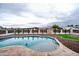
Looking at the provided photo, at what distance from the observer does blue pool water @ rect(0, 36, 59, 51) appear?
4773mm

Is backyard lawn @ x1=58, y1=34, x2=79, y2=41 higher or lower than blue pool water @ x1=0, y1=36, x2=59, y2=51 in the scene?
higher

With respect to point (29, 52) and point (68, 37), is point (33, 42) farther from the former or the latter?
point (68, 37)

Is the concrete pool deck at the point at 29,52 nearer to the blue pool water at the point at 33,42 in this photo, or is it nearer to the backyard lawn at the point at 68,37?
the blue pool water at the point at 33,42

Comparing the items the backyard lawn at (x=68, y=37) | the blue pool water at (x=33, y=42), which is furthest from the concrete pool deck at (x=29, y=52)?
the backyard lawn at (x=68, y=37)

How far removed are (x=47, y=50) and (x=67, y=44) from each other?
65 cm

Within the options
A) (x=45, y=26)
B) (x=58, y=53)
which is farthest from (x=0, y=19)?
(x=58, y=53)

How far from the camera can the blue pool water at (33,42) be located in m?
4.77

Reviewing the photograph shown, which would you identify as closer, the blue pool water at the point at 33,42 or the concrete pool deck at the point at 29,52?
the concrete pool deck at the point at 29,52

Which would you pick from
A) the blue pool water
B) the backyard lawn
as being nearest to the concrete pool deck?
the blue pool water

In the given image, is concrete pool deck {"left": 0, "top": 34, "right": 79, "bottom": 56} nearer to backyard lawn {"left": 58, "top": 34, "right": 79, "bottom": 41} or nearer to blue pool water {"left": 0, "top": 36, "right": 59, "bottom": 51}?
blue pool water {"left": 0, "top": 36, "right": 59, "bottom": 51}

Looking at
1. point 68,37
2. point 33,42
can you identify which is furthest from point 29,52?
point 68,37

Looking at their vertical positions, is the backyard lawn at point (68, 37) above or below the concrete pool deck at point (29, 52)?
above

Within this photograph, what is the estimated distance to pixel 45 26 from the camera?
5.07 meters

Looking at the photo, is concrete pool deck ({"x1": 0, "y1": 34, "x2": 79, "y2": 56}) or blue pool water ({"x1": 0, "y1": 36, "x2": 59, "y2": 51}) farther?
blue pool water ({"x1": 0, "y1": 36, "x2": 59, "y2": 51})
